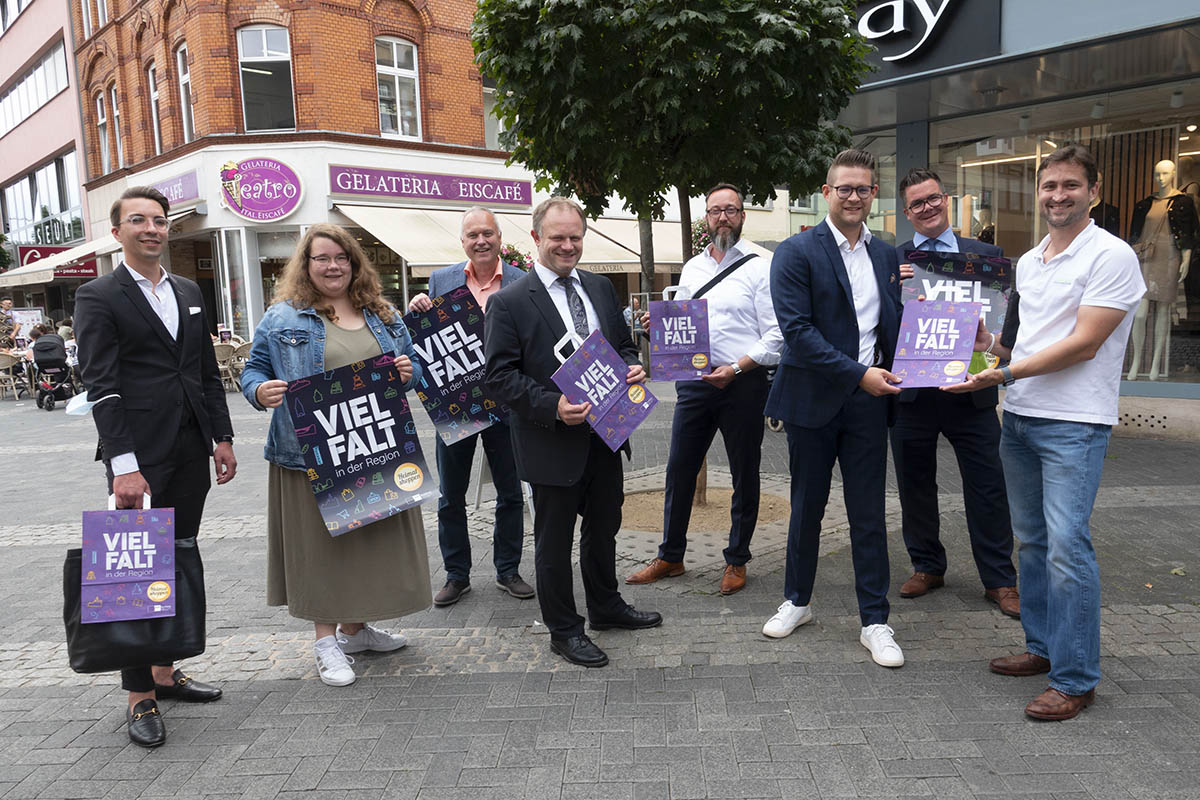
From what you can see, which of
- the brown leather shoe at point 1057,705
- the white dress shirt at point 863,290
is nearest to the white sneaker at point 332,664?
the white dress shirt at point 863,290

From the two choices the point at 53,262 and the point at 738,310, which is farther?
the point at 53,262

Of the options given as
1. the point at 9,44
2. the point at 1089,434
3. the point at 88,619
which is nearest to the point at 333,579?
the point at 88,619

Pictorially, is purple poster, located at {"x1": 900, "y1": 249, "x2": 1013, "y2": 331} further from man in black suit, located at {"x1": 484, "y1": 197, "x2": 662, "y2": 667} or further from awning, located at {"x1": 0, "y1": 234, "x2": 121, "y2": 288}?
awning, located at {"x1": 0, "y1": 234, "x2": 121, "y2": 288}

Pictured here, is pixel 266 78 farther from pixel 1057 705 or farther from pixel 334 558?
pixel 1057 705

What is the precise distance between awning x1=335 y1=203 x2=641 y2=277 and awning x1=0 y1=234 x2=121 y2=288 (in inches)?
343

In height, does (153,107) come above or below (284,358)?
above

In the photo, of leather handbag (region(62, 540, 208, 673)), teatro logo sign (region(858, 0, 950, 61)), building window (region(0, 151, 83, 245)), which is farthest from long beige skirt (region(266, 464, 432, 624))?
building window (region(0, 151, 83, 245))

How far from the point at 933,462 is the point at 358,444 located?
310cm

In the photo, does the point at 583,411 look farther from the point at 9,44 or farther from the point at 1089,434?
the point at 9,44

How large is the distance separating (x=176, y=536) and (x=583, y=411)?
1.84 meters

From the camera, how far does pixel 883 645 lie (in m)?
3.68

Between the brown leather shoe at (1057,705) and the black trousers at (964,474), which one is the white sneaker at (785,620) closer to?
the black trousers at (964,474)

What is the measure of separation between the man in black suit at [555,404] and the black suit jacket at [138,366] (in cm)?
128

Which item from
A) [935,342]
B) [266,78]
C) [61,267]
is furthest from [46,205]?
[935,342]
